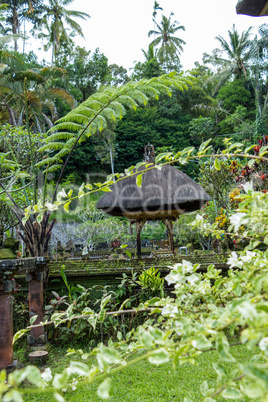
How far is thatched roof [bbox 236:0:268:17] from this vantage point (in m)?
1.78

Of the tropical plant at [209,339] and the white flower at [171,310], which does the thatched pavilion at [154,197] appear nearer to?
the tropical plant at [209,339]

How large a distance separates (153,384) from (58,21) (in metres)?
24.6

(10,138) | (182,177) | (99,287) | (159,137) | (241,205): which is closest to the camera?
(241,205)

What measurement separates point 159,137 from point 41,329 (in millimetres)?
22427

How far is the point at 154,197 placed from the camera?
6.03 metres

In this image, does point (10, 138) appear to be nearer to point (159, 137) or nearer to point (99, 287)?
point (99, 287)

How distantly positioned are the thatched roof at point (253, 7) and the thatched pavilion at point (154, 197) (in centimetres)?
407

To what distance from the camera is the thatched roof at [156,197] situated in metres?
6.04

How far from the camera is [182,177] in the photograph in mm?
6445

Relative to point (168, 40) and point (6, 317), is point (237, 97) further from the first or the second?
point (6, 317)

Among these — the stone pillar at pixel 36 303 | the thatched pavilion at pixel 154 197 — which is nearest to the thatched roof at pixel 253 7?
the stone pillar at pixel 36 303

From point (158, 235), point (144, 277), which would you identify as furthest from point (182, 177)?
point (158, 235)

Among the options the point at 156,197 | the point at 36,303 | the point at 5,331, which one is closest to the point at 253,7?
the point at 5,331

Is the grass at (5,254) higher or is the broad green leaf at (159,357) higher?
the broad green leaf at (159,357)
